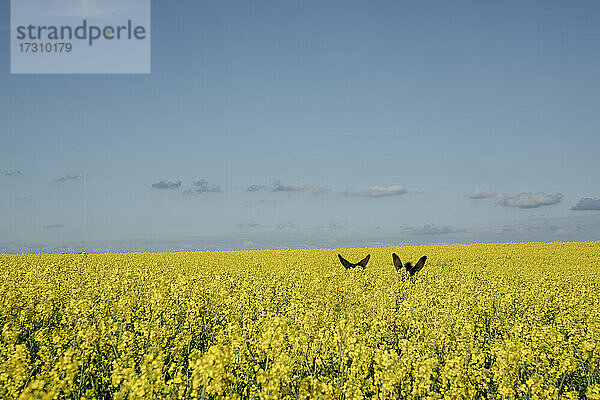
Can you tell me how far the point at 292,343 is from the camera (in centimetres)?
599

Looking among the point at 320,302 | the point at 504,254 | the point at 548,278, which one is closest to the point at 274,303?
the point at 320,302

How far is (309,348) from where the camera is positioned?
6773 millimetres

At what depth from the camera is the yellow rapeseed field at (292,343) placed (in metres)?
4.81

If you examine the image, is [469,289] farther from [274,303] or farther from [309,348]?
[309,348]

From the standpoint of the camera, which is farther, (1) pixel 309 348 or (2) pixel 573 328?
(2) pixel 573 328

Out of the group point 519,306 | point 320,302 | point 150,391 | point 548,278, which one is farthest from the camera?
point 548,278

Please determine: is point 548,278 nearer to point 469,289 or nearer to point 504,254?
point 469,289

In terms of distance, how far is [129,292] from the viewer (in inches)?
389

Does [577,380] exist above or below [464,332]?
below

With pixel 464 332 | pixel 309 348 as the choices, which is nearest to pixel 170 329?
pixel 309 348

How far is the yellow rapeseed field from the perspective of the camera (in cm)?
481

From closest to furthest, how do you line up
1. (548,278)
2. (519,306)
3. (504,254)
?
(519,306), (548,278), (504,254)

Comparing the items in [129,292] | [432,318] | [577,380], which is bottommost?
[577,380]

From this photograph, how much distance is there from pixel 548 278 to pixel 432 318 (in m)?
10.7
